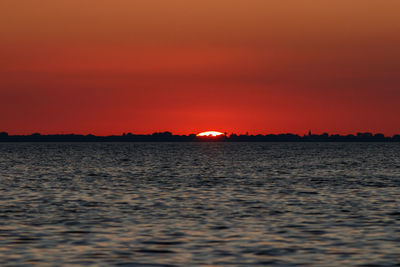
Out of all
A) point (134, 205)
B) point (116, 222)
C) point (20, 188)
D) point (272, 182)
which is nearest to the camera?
point (116, 222)

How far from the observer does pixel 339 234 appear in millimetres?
30281

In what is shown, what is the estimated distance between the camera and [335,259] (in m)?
24.7

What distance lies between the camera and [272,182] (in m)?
66.7

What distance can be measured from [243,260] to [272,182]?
42501mm

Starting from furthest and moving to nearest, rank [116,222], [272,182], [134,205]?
[272,182], [134,205], [116,222]

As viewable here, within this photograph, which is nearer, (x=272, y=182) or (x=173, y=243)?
(x=173, y=243)

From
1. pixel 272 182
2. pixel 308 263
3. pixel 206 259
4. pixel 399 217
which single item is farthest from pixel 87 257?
pixel 272 182

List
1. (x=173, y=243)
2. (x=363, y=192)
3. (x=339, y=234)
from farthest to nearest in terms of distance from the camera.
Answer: (x=363, y=192) → (x=339, y=234) → (x=173, y=243)

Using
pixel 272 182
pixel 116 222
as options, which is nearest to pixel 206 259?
pixel 116 222

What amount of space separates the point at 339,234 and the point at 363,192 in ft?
79.4

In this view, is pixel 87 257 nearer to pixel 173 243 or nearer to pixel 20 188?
pixel 173 243

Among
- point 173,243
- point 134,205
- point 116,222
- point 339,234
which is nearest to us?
point 173,243

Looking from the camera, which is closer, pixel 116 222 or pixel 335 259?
pixel 335 259

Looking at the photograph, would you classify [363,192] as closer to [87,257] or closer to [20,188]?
[20,188]
